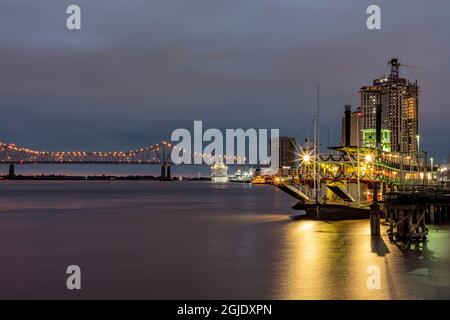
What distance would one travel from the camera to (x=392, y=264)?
26344mm

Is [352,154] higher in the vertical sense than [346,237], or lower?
higher

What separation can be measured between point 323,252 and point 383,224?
16188 mm

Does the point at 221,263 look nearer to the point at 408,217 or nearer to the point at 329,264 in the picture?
the point at 329,264

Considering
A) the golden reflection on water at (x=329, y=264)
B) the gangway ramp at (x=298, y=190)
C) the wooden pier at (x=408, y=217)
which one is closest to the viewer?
the golden reflection on water at (x=329, y=264)

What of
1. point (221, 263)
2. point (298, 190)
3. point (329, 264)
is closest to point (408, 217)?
point (329, 264)

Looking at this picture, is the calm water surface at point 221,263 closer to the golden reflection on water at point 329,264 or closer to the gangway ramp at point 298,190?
the golden reflection on water at point 329,264

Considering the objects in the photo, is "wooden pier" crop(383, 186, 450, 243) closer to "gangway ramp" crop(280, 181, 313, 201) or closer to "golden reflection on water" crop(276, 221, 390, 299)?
"golden reflection on water" crop(276, 221, 390, 299)

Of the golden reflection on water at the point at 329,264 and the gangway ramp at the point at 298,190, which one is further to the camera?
the gangway ramp at the point at 298,190

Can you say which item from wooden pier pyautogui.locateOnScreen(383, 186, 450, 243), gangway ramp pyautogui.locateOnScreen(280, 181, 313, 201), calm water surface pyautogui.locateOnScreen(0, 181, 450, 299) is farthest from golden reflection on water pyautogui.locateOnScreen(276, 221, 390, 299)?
gangway ramp pyautogui.locateOnScreen(280, 181, 313, 201)

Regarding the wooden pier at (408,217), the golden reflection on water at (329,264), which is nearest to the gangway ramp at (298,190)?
the golden reflection on water at (329,264)

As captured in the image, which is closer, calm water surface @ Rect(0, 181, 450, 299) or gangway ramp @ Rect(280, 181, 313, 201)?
calm water surface @ Rect(0, 181, 450, 299)
